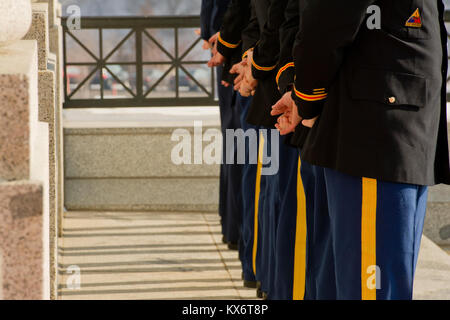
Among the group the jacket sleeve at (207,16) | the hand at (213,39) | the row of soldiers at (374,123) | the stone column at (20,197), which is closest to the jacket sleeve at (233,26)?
the hand at (213,39)

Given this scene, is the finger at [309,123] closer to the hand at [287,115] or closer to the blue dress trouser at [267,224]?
the hand at [287,115]

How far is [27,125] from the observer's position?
1664 millimetres

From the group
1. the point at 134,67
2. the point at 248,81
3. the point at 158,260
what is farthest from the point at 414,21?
the point at 134,67

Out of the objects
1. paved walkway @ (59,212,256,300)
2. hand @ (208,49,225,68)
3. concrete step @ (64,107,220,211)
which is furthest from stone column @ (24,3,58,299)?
concrete step @ (64,107,220,211)

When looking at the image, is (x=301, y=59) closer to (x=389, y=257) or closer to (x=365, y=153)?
(x=365, y=153)

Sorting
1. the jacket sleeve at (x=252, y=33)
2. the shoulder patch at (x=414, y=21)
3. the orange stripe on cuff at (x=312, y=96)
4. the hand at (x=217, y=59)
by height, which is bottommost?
the hand at (x=217, y=59)

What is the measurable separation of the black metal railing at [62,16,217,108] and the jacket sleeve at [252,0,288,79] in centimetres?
367

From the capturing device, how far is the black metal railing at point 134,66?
7.06 meters

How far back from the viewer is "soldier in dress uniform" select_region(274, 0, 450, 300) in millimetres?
2320

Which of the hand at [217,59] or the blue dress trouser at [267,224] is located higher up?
the hand at [217,59]

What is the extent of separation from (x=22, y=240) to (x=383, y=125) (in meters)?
1.12

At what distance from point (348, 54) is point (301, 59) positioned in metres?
0.14
